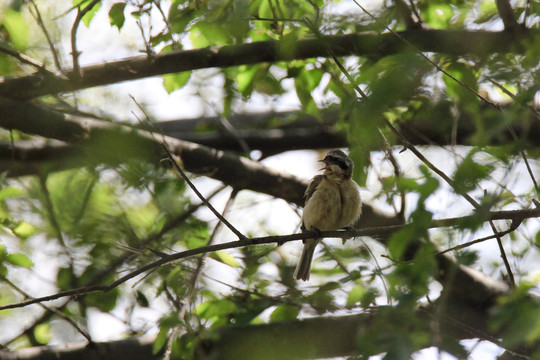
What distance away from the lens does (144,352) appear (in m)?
5.08

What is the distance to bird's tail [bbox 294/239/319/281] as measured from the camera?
19.7ft

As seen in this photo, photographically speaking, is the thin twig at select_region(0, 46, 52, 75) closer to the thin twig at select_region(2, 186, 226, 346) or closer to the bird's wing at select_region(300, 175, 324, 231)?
the thin twig at select_region(2, 186, 226, 346)

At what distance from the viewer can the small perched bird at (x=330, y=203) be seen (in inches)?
231

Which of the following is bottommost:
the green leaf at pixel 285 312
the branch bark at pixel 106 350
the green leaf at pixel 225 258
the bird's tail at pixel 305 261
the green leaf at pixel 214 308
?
the branch bark at pixel 106 350

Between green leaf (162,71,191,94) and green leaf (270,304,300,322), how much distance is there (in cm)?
223

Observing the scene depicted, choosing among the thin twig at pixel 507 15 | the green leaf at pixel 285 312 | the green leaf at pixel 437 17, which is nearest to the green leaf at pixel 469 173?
the thin twig at pixel 507 15

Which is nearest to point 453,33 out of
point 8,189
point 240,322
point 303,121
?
point 240,322

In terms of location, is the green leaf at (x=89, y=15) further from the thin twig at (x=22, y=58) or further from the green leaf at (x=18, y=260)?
the green leaf at (x=18, y=260)

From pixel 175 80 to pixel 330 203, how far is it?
1.96 meters

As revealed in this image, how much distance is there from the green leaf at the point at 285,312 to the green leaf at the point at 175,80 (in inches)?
87.8

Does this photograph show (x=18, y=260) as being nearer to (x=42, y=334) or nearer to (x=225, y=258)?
(x=42, y=334)

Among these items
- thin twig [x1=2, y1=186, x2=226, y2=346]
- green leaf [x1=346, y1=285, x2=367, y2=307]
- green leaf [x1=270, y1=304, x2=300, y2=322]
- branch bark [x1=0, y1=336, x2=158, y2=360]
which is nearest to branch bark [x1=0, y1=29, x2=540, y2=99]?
thin twig [x1=2, y1=186, x2=226, y2=346]

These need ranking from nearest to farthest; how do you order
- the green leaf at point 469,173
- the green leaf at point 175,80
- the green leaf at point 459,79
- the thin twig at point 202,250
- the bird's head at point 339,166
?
the green leaf at point 469,173 → the thin twig at point 202,250 → the green leaf at point 459,79 → the green leaf at point 175,80 → the bird's head at point 339,166

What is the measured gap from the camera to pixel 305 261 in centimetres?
615
